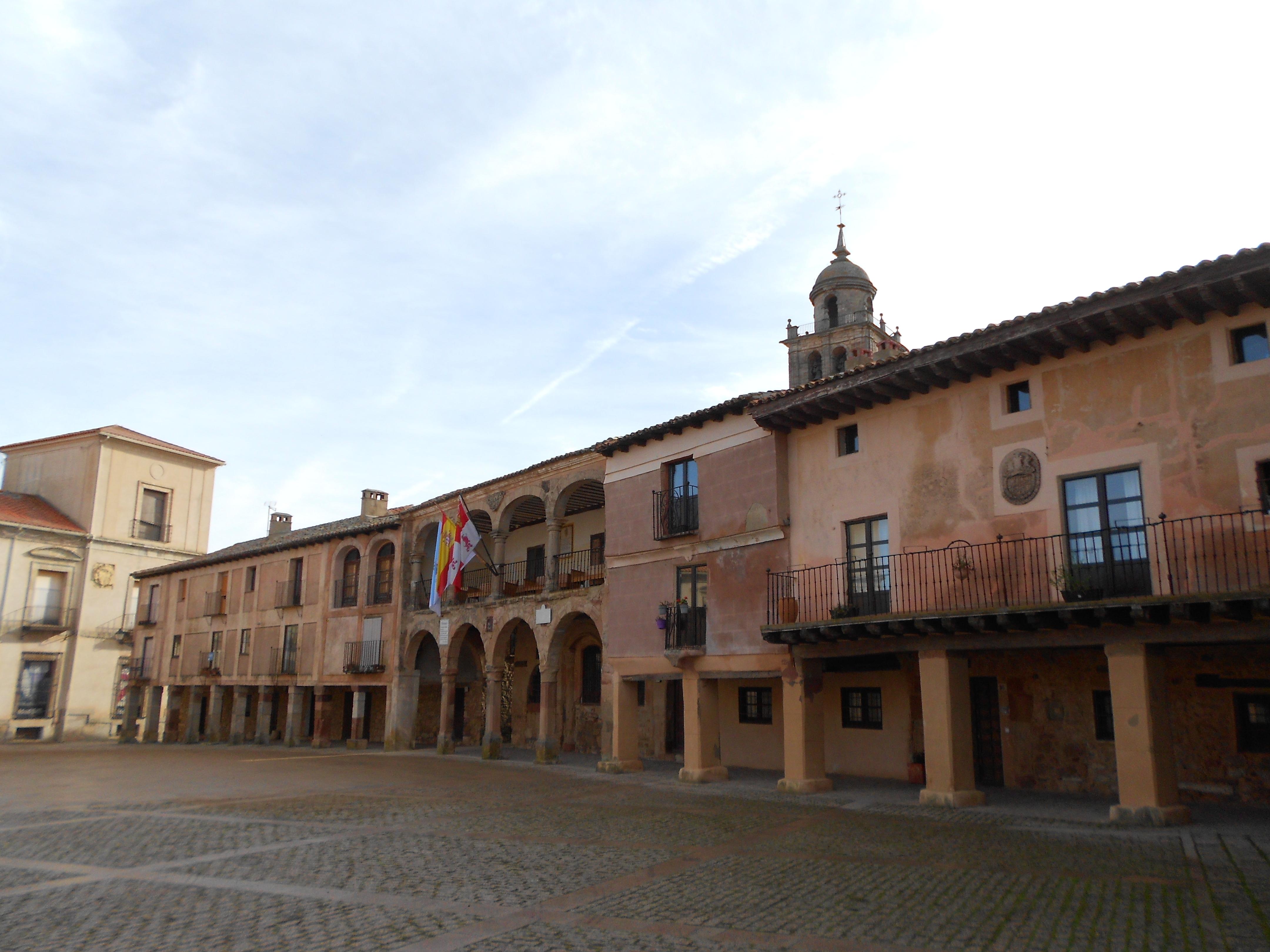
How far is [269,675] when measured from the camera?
3878 cm

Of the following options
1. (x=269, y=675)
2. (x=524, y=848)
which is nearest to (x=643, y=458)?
(x=524, y=848)

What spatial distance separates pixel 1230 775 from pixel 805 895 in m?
10.1

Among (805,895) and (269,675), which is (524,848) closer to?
(805,895)

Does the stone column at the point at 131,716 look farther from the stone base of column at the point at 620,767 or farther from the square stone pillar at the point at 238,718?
the stone base of column at the point at 620,767

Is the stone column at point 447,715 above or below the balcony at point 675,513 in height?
below

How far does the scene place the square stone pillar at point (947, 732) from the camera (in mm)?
16000

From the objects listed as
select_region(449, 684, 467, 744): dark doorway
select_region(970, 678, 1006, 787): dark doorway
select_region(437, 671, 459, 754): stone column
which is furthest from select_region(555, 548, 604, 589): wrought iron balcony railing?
select_region(970, 678, 1006, 787): dark doorway

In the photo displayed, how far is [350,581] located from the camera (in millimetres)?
36938

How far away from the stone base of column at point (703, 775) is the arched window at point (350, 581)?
772 inches

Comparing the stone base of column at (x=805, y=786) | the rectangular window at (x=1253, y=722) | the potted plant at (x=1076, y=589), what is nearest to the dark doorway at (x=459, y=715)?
the stone base of column at (x=805, y=786)

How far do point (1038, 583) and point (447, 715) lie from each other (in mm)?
21775

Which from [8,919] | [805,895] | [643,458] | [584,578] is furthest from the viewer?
[584,578]

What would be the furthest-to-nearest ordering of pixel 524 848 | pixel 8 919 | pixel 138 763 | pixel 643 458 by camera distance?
1. pixel 138 763
2. pixel 643 458
3. pixel 524 848
4. pixel 8 919

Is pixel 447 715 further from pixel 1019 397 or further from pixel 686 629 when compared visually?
pixel 1019 397
